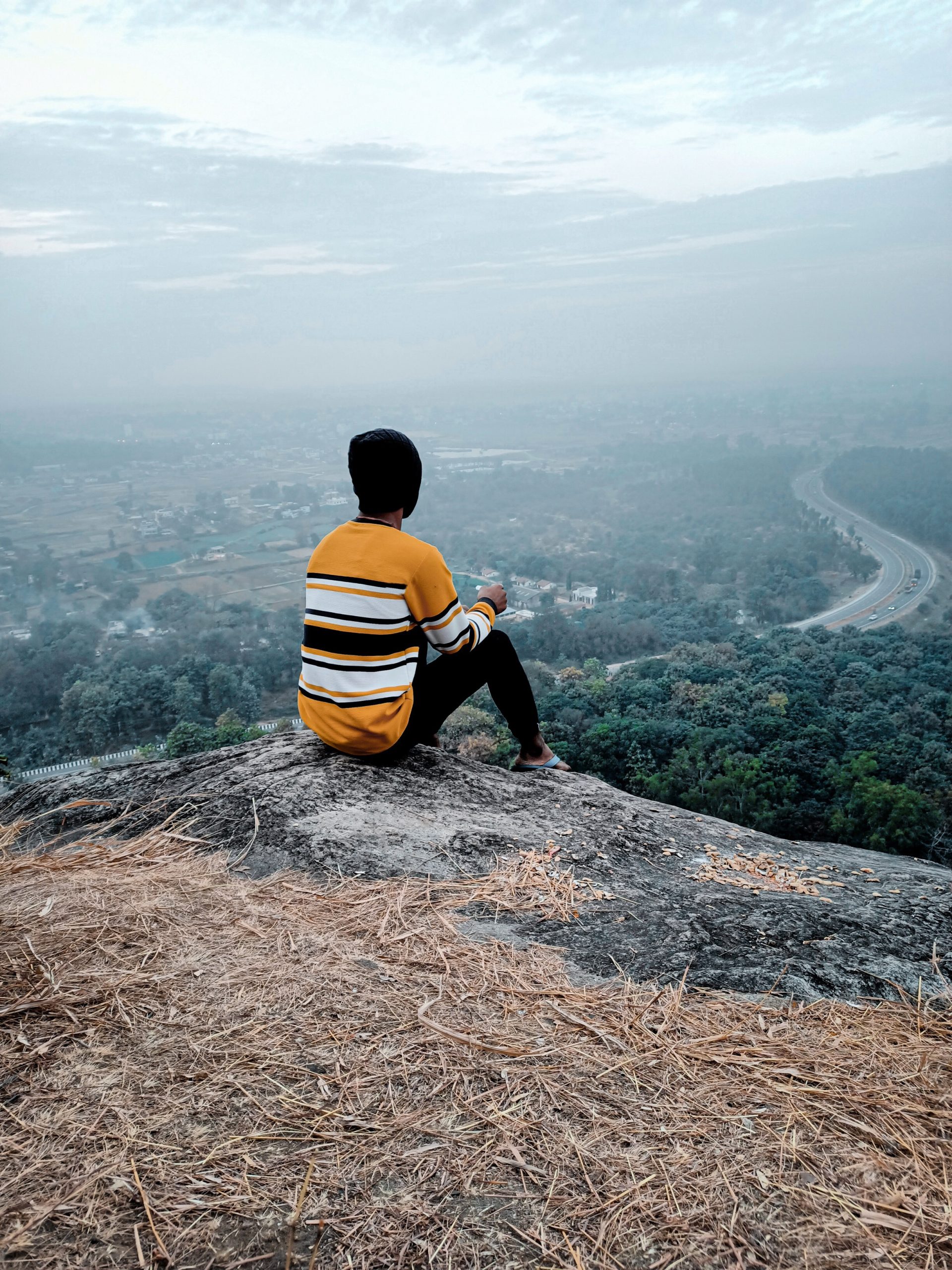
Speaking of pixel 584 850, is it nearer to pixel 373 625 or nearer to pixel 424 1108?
pixel 373 625

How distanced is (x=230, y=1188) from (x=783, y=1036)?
1.24 meters

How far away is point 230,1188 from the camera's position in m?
1.31

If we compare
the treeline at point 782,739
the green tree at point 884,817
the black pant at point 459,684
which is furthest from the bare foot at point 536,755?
the green tree at point 884,817

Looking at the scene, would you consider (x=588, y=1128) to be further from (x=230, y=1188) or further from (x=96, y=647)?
(x=96, y=647)

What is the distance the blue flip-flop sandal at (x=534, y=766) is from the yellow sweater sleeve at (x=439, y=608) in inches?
34.2

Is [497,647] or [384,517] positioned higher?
[384,517]

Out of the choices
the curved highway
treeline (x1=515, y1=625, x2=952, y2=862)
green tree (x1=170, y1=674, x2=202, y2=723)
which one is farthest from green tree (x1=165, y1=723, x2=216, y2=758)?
the curved highway

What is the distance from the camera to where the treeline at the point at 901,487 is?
4172 centimetres

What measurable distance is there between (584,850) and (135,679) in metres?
20.5

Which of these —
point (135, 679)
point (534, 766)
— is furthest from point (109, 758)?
point (534, 766)

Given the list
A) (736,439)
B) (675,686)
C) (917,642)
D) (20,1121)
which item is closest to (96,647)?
(675,686)

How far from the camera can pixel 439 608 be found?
3.10m

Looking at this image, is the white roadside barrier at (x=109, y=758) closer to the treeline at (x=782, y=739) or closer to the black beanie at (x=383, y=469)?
the treeline at (x=782, y=739)

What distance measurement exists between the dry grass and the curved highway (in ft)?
95.3
